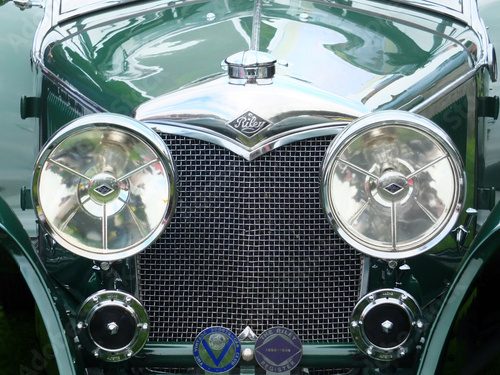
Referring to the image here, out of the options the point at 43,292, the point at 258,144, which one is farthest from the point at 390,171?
the point at 43,292

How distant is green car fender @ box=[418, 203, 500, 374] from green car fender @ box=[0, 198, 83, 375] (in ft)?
Answer: 2.88

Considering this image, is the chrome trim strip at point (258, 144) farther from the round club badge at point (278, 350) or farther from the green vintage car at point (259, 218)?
the round club badge at point (278, 350)

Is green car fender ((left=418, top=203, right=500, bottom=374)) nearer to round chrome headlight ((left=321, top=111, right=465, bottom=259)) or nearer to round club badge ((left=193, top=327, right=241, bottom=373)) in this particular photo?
round chrome headlight ((left=321, top=111, right=465, bottom=259))

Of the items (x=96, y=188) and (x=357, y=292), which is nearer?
(x=96, y=188)

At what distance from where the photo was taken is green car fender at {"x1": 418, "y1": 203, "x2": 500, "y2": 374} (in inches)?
116

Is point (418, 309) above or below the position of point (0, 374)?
above

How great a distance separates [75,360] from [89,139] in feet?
1.81

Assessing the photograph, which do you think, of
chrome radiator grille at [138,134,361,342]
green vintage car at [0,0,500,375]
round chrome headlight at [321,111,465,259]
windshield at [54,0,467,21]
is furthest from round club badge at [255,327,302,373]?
windshield at [54,0,467,21]

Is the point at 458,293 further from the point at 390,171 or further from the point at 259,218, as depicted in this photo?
the point at 259,218

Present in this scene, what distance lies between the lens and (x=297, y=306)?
3143mm

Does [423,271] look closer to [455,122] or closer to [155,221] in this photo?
[455,122]

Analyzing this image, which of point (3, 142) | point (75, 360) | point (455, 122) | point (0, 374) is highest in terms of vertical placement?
point (455, 122)

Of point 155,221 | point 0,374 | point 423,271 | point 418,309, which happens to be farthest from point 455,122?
point 0,374

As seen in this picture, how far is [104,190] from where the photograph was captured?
116 inches
